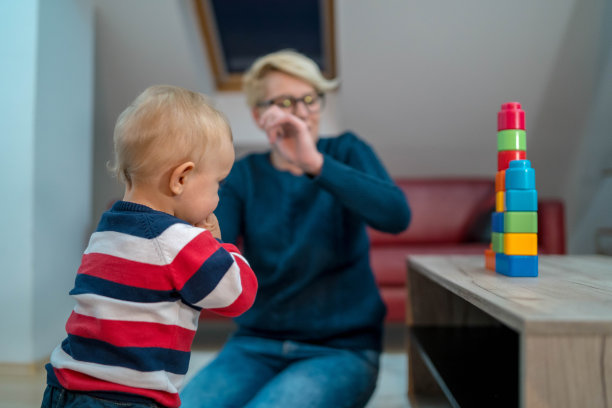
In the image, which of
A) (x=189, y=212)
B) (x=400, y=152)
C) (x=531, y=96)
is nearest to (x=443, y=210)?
(x=400, y=152)

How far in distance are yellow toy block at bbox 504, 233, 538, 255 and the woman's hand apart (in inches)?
15.0

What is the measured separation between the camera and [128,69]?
282cm

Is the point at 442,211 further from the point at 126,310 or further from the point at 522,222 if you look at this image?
the point at 126,310

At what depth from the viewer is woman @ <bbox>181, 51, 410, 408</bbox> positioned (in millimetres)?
1030

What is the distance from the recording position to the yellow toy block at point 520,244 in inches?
33.4

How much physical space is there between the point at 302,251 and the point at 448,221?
5.43 feet

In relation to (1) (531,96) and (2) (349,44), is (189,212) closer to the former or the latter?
(2) (349,44)

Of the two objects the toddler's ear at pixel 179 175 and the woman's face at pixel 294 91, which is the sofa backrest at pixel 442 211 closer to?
the woman's face at pixel 294 91

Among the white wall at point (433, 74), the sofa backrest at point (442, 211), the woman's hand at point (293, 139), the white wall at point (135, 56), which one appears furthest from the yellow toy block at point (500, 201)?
the white wall at point (135, 56)

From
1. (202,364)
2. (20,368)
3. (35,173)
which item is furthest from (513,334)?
(35,173)

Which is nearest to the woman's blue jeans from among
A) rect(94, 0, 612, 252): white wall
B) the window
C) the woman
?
the woman

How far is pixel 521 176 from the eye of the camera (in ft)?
2.71

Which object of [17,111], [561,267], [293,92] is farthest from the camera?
[17,111]

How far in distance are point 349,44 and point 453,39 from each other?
0.54 m
